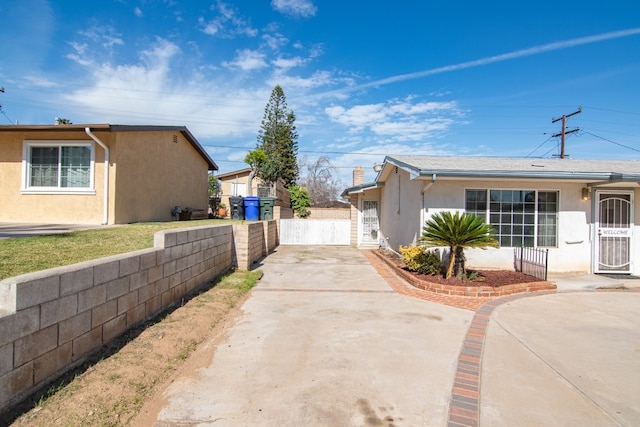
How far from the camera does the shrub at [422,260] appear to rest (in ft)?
29.1

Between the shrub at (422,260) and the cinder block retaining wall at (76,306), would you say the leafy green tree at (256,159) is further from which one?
the cinder block retaining wall at (76,306)

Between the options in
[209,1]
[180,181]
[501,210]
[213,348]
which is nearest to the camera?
[213,348]

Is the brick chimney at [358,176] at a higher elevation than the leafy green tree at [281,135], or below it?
below

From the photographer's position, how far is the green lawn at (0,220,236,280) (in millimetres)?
4496

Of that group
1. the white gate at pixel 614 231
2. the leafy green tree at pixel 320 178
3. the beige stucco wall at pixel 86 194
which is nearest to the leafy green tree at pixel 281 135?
the leafy green tree at pixel 320 178

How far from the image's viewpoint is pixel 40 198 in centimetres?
1138

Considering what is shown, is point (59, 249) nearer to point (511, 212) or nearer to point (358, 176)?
point (511, 212)

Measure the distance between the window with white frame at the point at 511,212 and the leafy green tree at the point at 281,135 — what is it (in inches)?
1096

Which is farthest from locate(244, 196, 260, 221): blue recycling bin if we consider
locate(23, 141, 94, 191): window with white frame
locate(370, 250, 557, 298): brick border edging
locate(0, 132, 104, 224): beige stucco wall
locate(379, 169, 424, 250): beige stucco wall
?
locate(370, 250, 557, 298): brick border edging

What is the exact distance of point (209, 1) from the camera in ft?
40.3

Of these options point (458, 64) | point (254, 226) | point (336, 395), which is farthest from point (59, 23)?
point (458, 64)

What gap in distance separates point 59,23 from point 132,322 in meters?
14.2

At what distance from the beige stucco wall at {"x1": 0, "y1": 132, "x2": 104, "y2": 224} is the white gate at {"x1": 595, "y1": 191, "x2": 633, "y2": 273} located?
14.7m

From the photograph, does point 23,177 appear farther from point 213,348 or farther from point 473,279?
point 473,279
